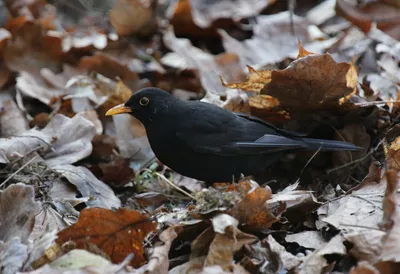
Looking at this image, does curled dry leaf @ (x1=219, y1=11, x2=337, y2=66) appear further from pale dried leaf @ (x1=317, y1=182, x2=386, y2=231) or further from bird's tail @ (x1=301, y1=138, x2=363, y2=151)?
pale dried leaf @ (x1=317, y1=182, x2=386, y2=231)

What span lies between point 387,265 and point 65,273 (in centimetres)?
129

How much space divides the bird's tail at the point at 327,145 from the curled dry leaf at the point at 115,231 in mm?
1835

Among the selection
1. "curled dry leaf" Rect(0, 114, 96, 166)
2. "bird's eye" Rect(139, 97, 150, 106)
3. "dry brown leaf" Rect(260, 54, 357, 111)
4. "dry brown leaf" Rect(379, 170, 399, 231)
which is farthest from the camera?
"bird's eye" Rect(139, 97, 150, 106)

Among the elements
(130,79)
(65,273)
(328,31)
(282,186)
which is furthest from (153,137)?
(328,31)

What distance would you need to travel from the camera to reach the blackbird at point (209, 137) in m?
4.53

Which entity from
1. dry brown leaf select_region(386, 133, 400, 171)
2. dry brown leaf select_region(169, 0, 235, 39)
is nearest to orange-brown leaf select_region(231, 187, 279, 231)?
dry brown leaf select_region(386, 133, 400, 171)

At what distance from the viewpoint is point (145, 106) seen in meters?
4.64

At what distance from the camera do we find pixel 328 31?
6504 millimetres

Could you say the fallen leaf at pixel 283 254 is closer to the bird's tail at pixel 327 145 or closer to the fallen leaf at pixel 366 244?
the fallen leaf at pixel 366 244

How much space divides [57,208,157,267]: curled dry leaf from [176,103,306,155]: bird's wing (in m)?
1.62

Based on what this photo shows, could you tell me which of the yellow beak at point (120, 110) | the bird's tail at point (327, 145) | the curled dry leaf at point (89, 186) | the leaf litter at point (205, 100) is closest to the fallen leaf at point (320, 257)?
the leaf litter at point (205, 100)

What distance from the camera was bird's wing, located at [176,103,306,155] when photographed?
457 cm

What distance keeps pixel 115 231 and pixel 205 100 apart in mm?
2244

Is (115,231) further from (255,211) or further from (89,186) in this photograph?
(89,186)
